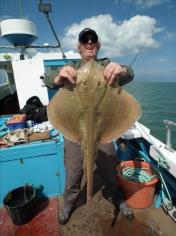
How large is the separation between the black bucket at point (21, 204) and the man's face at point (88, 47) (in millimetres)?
2614

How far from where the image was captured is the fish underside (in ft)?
6.55

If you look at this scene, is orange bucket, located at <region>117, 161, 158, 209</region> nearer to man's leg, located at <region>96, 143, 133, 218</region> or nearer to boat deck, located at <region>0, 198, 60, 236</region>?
man's leg, located at <region>96, 143, 133, 218</region>

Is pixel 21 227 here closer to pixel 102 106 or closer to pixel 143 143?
pixel 102 106

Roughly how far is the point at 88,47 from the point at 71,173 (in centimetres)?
203

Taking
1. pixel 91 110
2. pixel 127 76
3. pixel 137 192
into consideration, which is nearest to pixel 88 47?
pixel 127 76

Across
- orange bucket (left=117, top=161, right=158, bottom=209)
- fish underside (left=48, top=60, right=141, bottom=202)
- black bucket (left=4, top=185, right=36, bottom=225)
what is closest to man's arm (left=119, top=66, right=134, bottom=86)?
fish underside (left=48, top=60, right=141, bottom=202)

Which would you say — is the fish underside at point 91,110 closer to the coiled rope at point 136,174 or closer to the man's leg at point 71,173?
the man's leg at point 71,173

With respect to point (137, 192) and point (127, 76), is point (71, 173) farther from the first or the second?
point (127, 76)

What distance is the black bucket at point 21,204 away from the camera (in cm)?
338

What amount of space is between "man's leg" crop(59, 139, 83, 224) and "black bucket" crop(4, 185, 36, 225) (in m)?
0.57

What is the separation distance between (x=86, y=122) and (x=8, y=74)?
11.2m

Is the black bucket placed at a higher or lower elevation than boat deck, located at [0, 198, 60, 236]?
higher

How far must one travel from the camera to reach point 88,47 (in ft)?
9.35

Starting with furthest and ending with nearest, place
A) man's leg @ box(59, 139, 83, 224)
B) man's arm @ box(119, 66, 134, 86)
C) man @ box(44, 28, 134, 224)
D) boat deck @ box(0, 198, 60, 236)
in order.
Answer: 1. boat deck @ box(0, 198, 60, 236)
2. man's leg @ box(59, 139, 83, 224)
3. man @ box(44, 28, 134, 224)
4. man's arm @ box(119, 66, 134, 86)
